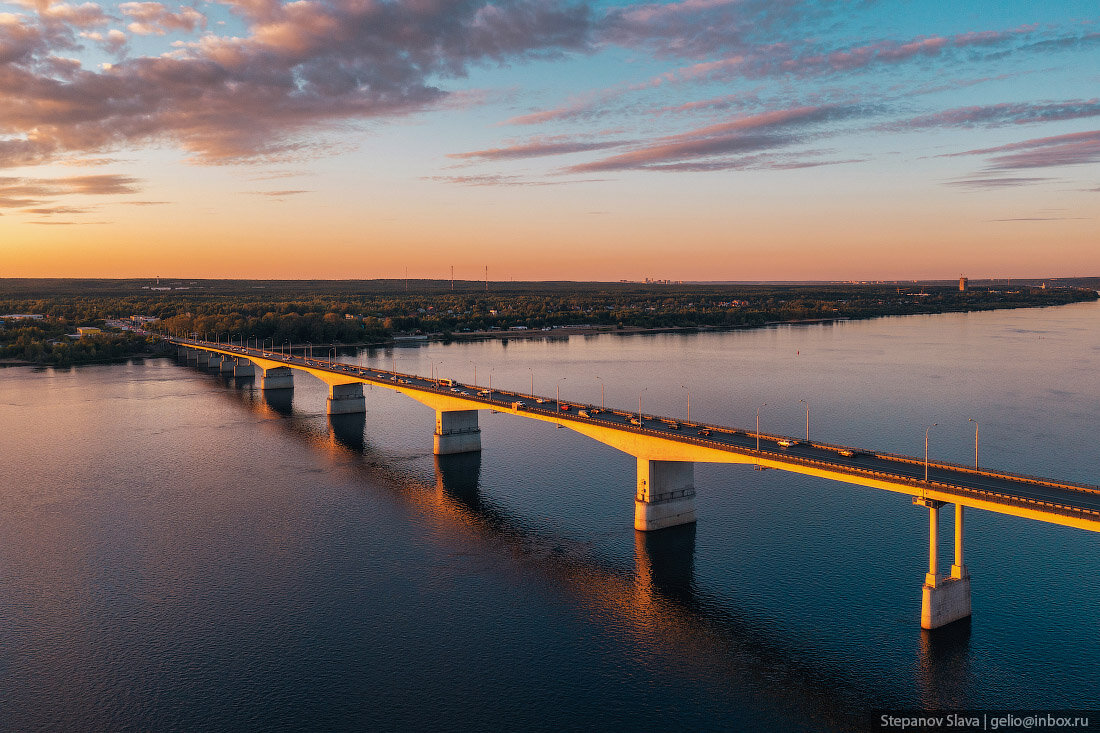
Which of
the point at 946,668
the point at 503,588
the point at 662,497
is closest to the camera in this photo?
the point at 946,668

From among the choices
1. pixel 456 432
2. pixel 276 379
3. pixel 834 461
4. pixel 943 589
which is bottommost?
pixel 943 589

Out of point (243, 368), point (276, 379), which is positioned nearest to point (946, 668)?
point (276, 379)

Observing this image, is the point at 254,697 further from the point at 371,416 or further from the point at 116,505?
the point at 371,416

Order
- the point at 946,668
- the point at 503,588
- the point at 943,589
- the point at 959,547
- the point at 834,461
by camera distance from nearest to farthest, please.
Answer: the point at 946,668
the point at 943,589
the point at 959,547
the point at 503,588
the point at 834,461

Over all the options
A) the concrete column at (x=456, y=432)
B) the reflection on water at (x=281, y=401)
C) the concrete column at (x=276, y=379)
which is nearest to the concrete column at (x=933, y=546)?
the concrete column at (x=456, y=432)

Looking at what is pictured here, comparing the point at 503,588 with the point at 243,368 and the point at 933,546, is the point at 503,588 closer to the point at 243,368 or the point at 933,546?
the point at 933,546

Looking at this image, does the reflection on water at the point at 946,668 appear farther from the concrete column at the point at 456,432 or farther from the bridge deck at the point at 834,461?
the concrete column at the point at 456,432

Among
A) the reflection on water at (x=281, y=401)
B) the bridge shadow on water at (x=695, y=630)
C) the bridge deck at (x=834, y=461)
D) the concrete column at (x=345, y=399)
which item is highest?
the bridge deck at (x=834, y=461)

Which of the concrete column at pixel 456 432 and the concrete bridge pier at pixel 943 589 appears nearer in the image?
the concrete bridge pier at pixel 943 589
